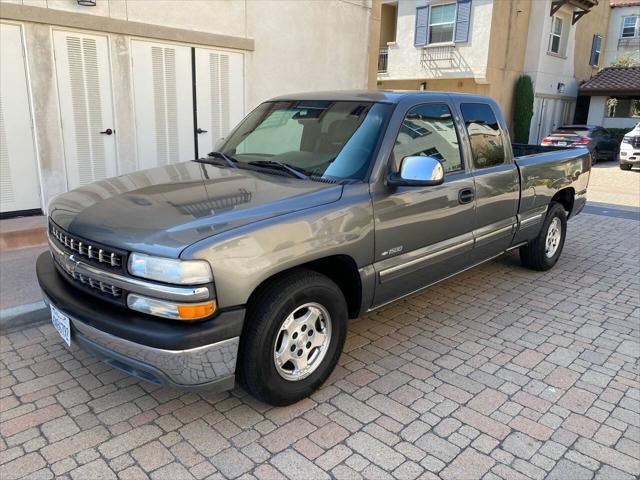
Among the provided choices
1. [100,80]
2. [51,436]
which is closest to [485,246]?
[51,436]

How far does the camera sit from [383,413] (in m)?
3.21

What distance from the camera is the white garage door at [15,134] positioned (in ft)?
20.9

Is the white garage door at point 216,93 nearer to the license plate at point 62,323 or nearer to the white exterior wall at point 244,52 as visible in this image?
the white exterior wall at point 244,52

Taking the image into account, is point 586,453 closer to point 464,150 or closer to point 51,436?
point 464,150

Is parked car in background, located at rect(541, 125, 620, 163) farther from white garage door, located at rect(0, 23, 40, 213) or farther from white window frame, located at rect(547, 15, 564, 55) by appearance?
white garage door, located at rect(0, 23, 40, 213)

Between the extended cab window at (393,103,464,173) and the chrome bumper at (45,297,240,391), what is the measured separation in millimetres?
1784

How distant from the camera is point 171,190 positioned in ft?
11.0

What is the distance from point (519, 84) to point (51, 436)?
21.5 metres

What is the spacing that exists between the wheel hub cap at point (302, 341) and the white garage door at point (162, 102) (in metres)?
5.55

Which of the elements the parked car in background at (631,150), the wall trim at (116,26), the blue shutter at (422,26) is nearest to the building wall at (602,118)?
the parked car in background at (631,150)

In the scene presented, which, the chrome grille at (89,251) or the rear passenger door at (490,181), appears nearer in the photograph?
the chrome grille at (89,251)

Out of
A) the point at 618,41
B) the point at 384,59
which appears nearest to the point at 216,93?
the point at 384,59

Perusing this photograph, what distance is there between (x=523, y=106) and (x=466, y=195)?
18.4 meters

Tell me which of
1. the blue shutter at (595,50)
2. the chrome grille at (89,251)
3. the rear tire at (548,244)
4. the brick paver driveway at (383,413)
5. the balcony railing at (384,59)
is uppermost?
the blue shutter at (595,50)
